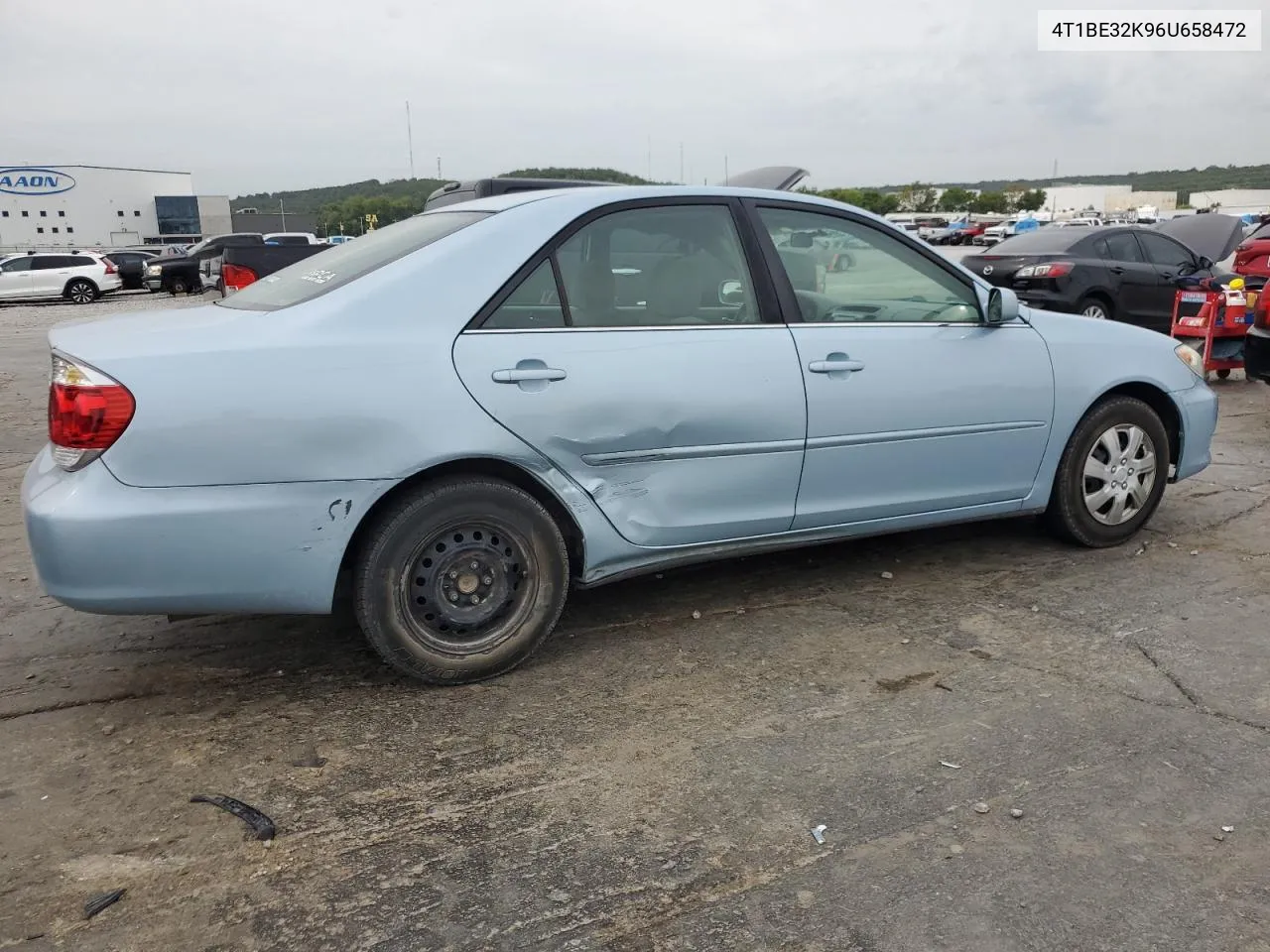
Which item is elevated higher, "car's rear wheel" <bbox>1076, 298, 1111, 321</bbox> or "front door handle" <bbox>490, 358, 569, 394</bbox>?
"front door handle" <bbox>490, 358, 569, 394</bbox>

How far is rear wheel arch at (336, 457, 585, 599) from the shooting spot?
3.26 metres

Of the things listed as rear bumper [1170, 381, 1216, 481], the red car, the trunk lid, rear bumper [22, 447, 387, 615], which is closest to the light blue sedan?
rear bumper [22, 447, 387, 615]

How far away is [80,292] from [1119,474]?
30.4m

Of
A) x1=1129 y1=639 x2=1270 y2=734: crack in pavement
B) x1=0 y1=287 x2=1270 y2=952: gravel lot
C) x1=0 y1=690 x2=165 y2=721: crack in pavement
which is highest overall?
x1=0 y1=690 x2=165 y2=721: crack in pavement

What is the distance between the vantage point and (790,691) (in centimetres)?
340

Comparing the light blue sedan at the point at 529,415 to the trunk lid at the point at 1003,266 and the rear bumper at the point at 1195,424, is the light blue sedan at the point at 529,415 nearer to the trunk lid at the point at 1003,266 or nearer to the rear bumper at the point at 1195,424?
the rear bumper at the point at 1195,424

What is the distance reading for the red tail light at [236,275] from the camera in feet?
30.9

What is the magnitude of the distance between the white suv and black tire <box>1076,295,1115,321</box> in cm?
2676

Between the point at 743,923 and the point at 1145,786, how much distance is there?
128cm

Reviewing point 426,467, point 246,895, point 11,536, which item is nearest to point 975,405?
point 426,467

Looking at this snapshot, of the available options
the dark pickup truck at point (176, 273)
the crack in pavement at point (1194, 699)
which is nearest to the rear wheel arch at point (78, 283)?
the dark pickup truck at point (176, 273)

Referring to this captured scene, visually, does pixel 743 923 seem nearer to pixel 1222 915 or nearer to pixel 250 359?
pixel 1222 915

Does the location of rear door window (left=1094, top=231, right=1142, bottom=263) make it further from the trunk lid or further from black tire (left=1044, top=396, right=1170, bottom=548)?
black tire (left=1044, top=396, right=1170, bottom=548)

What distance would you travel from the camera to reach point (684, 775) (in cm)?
289
